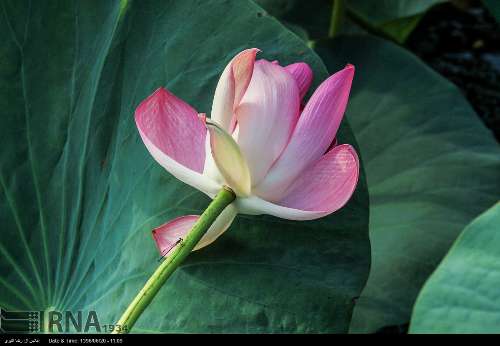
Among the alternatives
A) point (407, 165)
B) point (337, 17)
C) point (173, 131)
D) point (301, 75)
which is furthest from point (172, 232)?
point (337, 17)

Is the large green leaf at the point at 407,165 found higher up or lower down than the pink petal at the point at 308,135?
lower down

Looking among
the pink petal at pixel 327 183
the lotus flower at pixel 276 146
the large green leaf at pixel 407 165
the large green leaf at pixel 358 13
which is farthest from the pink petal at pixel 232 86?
the large green leaf at pixel 358 13

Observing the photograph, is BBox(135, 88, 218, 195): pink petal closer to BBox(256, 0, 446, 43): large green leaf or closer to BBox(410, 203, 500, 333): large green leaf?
BBox(410, 203, 500, 333): large green leaf

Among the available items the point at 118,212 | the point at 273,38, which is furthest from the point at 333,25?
the point at 118,212

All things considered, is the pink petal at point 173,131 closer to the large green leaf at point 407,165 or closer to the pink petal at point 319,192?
the pink petal at point 319,192

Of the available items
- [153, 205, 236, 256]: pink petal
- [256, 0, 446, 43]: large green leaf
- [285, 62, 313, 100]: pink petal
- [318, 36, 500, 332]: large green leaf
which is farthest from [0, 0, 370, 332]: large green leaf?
[256, 0, 446, 43]: large green leaf
